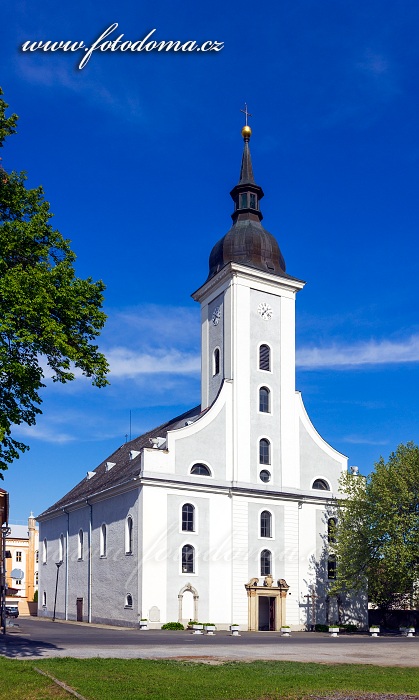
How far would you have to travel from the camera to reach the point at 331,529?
50812 millimetres

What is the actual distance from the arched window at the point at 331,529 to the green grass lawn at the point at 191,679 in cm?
2897

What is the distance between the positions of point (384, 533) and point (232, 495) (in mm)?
9573

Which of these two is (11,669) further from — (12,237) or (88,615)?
(88,615)

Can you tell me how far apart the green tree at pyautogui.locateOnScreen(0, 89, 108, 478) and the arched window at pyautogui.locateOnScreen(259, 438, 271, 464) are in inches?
1146

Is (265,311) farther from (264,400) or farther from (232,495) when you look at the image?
(232,495)

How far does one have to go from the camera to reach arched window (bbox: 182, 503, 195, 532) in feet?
153

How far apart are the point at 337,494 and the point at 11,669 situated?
36961mm

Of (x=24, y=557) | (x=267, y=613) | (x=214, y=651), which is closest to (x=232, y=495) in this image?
(x=267, y=613)

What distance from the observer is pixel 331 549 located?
50656 millimetres

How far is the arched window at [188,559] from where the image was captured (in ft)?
151

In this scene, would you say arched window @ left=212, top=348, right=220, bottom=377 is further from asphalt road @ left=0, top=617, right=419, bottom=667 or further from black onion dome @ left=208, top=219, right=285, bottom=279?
asphalt road @ left=0, top=617, right=419, bottom=667

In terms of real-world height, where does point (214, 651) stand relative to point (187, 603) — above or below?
above

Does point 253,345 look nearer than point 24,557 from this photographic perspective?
Yes

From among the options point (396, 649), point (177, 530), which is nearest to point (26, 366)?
point (396, 649)
